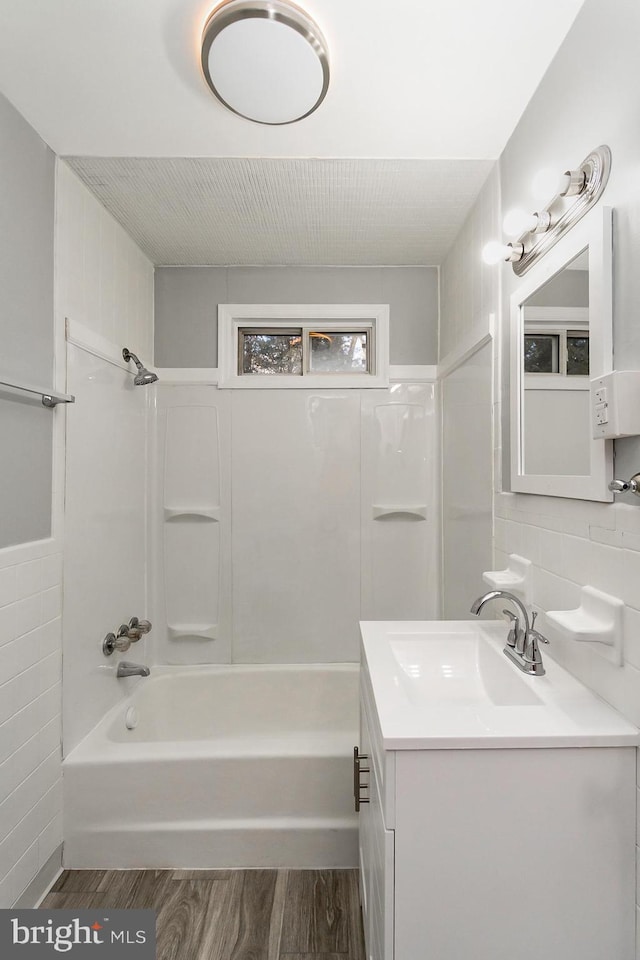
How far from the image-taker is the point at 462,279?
2.19 meters

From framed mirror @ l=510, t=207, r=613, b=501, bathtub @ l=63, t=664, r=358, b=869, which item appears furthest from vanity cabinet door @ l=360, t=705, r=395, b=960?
framed mirror @ l=510, t=207, r=613, b=501

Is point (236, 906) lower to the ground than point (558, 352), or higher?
lower

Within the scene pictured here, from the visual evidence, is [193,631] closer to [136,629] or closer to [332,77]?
[136,629]

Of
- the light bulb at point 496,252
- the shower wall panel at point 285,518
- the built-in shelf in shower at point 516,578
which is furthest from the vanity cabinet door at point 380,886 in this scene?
the light bulb at point 496,252

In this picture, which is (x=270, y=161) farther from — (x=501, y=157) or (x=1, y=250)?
(x=1, y=250)

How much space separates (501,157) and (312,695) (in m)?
2.37

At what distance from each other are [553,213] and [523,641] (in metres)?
1.07

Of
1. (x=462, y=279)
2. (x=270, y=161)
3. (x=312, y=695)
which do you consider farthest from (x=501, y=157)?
(x=312, y=695)

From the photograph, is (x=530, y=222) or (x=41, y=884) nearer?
(x=530, y=222)

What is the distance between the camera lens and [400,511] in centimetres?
260

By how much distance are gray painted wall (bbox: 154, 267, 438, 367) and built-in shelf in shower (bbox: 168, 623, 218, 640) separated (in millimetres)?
1336

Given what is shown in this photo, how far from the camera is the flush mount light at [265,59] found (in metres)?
1.15

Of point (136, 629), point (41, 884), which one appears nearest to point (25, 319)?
point (136, 629)

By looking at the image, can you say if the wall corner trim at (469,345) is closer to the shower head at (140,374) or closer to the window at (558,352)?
the window at (558,352)
